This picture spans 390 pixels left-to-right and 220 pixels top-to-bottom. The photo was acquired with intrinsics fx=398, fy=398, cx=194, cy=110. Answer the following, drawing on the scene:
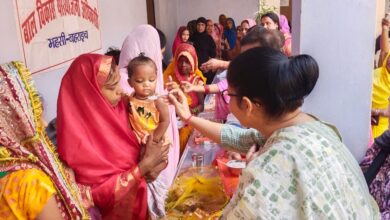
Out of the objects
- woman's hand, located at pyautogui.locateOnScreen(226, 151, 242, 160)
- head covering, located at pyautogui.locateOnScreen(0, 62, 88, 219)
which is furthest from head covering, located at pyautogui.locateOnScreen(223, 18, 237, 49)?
head covering, located at pyautogui.locateOnScreen(0, 62, 88, 219)

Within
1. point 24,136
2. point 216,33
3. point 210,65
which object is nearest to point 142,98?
point 210,65

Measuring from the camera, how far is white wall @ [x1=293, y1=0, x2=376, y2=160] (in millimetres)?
1715

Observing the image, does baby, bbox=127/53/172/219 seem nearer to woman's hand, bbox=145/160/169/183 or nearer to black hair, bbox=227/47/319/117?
woman's hand, bbox=145/160/169/183

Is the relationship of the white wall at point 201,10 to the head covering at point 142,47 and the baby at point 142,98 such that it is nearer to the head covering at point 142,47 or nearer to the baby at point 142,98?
the head covering at point 142,47

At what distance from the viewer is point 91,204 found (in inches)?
66.4

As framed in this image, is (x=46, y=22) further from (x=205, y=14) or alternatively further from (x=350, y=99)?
(x=205, y=14)

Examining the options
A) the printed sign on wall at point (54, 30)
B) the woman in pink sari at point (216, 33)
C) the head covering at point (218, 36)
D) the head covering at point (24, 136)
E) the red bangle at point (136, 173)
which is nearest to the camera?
the head covering at point (24, 136)

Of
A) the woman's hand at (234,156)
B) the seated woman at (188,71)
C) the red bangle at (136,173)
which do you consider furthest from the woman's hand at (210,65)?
the red bangle at (136,173)

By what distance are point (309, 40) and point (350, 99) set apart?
1.10 feet

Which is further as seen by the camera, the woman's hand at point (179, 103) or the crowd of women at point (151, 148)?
the woman's hand at point (179, 103)

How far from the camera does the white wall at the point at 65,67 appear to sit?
2613mm

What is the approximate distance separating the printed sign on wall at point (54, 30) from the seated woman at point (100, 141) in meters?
1.29

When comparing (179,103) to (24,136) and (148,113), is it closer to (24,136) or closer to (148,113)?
(148,113)

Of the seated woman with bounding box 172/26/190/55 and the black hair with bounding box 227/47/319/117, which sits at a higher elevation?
the black hair with bounding box 227/47/319/117
